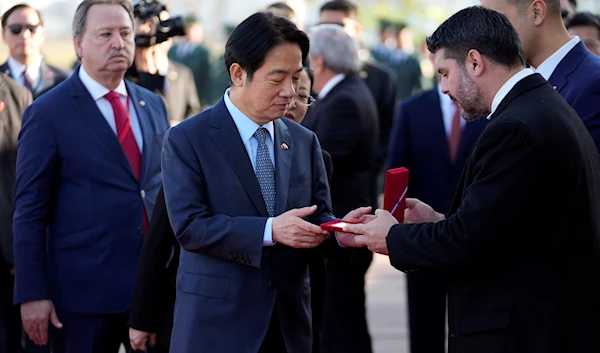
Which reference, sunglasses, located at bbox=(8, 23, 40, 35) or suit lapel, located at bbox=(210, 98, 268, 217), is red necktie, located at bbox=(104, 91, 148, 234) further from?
sunglasses, located at bbox=(8, 23, 40, 35)

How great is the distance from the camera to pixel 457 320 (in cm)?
325

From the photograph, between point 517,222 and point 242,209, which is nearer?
point 517,222

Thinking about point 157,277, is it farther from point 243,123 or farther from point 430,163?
point 430,163

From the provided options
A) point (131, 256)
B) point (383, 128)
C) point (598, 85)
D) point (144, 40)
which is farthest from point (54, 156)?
point (383, 128)

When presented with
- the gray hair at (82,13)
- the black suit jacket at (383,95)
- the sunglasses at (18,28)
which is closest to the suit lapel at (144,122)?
the gray hair at (82,13)

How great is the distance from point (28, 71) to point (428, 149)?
2.87 m

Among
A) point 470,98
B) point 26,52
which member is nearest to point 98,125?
point 470,98

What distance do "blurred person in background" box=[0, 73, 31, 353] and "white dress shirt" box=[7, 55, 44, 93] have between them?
994mm

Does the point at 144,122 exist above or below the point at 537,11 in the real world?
below

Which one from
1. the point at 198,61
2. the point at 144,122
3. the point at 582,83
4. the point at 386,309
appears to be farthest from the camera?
the point at 198,61

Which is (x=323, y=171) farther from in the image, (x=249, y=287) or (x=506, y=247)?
(x=506, y=247)

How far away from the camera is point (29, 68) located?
655 cm

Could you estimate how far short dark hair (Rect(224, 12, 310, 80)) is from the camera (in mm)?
3473

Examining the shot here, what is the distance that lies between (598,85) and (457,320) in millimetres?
1328
